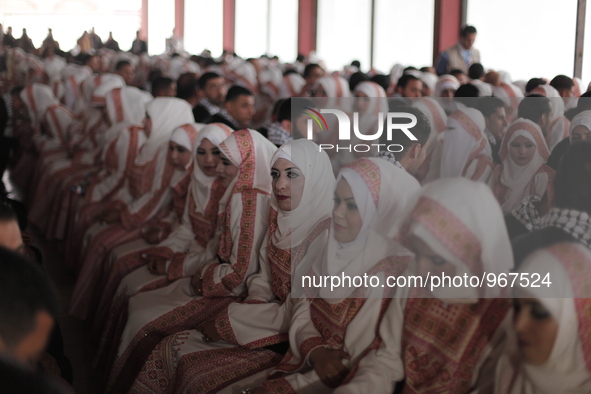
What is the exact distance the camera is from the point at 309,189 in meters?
2.16

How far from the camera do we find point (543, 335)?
51.9 inches

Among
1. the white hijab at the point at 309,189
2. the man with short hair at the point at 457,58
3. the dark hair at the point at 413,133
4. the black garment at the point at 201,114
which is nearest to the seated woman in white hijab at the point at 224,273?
the white hijab at the point at 309,189

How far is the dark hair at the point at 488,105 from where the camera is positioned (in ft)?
11.1

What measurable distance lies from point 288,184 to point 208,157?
0.86m

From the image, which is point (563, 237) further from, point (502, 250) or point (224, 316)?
point (224, 316)

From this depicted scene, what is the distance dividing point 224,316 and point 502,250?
1.06 m

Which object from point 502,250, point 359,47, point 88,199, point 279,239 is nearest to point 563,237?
point 502,250

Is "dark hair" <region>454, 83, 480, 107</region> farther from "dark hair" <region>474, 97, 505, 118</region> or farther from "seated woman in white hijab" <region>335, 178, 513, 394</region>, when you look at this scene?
"seated woman in white hijab" <region>335, 178, 513, 394</region>

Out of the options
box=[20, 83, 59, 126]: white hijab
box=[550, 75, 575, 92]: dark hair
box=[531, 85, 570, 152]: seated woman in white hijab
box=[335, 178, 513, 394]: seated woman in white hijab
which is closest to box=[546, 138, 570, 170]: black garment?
box=[531, 85, 570, 152]: seated woman in white hijab

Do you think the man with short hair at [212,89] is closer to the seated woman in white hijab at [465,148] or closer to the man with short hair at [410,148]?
the seated woman in white hijab at [465,148]

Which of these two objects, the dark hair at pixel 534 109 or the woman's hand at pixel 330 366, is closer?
the woman's hand at pixel 330 366

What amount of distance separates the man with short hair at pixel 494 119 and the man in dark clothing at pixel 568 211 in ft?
3.82

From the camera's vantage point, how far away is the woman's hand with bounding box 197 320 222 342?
2.24 meters

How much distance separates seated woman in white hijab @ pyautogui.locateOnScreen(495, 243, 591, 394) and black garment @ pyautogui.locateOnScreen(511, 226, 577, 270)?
0.03 m
